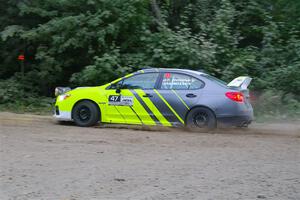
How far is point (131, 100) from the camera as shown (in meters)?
11.7

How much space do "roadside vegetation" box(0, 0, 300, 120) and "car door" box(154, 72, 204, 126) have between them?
3.68m

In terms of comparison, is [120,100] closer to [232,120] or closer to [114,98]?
[114,98]

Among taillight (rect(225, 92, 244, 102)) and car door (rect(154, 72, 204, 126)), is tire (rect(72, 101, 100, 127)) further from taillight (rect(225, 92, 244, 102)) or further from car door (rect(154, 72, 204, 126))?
taillight (rect(225, 92, 244, 102))

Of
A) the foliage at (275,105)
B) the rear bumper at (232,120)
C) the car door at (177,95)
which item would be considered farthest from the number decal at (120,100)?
the foliage at (275,105)

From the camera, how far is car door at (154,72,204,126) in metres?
11.5

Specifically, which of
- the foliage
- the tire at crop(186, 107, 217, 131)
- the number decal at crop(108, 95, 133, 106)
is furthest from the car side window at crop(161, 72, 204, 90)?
the foliage

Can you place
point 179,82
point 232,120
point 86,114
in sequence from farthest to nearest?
1. point 86,114
2. point 179,82
3. point 232,120

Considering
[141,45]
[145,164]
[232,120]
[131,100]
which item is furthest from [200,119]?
[141,45]

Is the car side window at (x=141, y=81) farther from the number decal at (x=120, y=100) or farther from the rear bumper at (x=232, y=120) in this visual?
the rear bumper at (x=232, y=120)

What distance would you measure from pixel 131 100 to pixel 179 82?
1.20 m

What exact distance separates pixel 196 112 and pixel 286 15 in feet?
28.4

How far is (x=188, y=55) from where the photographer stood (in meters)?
15.7

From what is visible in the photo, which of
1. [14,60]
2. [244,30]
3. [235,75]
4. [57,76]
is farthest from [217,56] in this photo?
[14,60]

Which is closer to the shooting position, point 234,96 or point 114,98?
point 234,96
